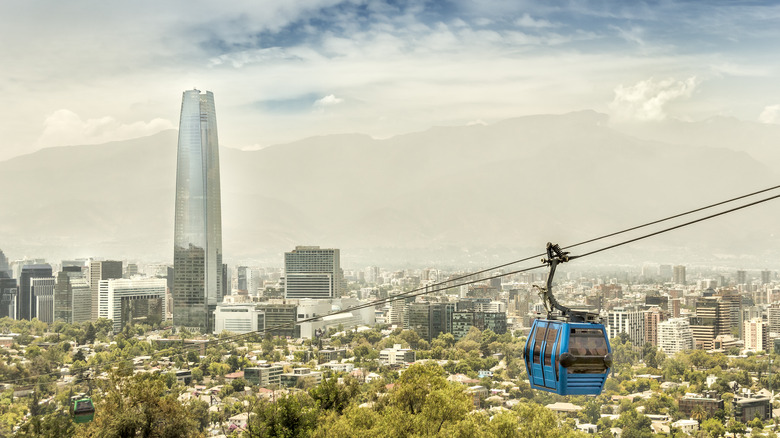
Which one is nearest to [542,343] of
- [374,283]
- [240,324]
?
[240,324]

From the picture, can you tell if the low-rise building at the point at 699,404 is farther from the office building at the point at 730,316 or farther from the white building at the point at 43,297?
the white building at the point at 43,297

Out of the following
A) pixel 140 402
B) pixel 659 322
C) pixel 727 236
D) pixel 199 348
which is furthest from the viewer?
pixel 727 236

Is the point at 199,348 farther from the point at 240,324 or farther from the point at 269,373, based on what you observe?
the point at 240,324

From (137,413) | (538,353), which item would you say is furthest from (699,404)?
(538,353)

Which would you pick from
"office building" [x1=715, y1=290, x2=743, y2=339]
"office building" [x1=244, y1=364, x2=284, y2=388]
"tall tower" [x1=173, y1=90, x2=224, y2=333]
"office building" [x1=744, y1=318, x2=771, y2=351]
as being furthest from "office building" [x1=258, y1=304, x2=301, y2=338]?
"office building" [x1=744, y1=318, x2=771, y2=351]

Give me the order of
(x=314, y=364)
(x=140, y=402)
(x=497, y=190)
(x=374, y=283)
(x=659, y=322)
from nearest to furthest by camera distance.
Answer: (x=140, y=402), (x=314, y=364), (x=659, y=322), (x=374, y=283), (x=497, y=190)

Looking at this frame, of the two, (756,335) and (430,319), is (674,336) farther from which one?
(430,319)
